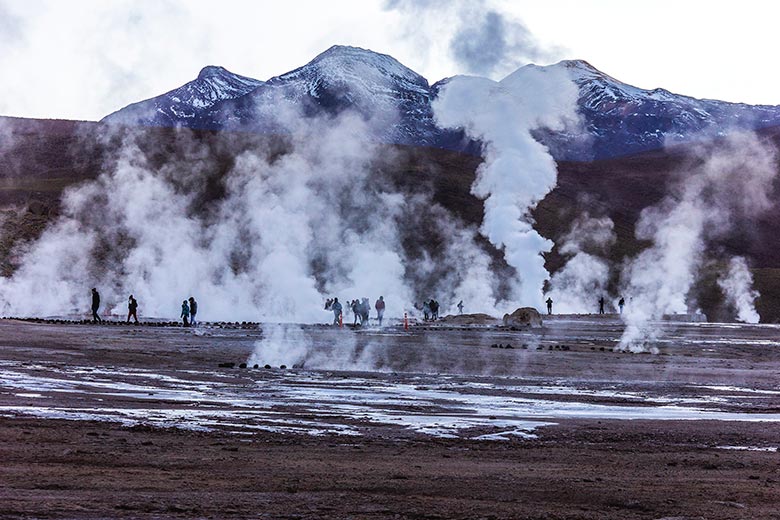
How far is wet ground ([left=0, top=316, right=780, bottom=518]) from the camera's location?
38.7 ft

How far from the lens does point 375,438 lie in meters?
17.0

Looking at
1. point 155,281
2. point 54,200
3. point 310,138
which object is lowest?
point 155,281

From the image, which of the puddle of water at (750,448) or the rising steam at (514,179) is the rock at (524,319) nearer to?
the rising steam at (514,179)

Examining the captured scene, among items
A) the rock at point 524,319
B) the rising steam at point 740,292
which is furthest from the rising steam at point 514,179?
the rising steam at point 740,292

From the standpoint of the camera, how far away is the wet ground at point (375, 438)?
1179cm

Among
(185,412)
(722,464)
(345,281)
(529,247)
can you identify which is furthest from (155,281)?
(722,464)

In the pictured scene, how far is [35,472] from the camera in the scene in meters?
12.5

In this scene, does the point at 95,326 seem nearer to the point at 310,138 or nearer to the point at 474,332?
the point at 474,332

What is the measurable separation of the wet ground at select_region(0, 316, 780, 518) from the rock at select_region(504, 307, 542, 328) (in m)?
34.5

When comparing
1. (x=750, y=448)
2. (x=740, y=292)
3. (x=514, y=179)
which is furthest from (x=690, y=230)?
(x=750, y=448)

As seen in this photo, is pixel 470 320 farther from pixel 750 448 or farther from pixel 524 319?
pixel 750 448

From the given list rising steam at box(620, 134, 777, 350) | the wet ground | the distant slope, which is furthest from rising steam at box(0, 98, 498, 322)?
the wet ground

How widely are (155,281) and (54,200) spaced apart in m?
43.7

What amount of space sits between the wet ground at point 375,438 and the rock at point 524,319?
113 feet
